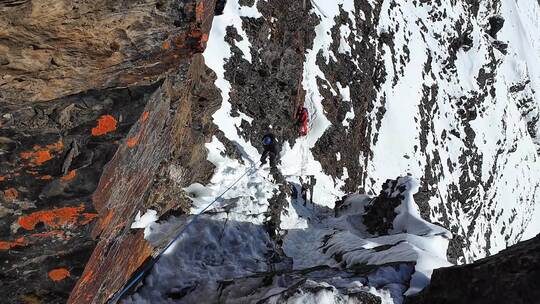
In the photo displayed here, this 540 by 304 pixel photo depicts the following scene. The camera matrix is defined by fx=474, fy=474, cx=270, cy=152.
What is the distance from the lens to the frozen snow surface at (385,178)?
303 inches

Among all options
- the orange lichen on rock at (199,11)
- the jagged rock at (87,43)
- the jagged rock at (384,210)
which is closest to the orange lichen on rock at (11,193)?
the jagged rock at (87,43)

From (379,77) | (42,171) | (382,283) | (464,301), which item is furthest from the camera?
(379,77)

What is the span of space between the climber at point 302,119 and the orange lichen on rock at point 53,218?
13504mm

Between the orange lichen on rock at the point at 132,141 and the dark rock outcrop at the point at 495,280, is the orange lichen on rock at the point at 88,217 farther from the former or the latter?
the dark rock outcrop at the point at 495,280

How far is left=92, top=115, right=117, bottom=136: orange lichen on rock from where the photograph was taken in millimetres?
4902

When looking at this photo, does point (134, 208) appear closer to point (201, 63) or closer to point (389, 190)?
point (201, 63)

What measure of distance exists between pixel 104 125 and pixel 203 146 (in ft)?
21.6

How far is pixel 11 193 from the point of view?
4.57m

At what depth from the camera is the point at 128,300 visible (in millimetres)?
7133

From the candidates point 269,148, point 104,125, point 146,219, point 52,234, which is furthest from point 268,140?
point 52,234

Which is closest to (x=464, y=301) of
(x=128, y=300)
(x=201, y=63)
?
(x=128, y=300)

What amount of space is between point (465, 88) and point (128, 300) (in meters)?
40.7

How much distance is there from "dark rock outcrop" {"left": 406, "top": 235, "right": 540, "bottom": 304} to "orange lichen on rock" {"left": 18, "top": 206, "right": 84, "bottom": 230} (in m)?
4.45

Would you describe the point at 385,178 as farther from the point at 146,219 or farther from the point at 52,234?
the point at 52,234
